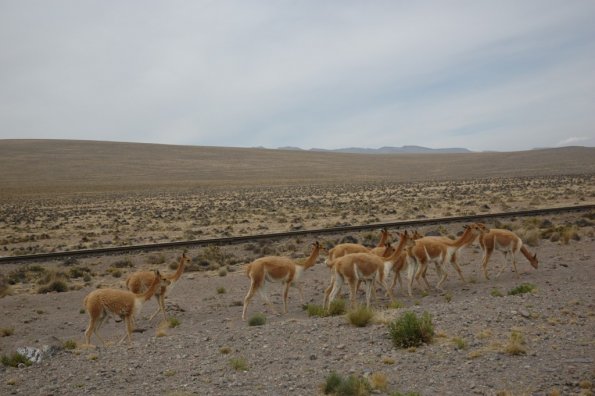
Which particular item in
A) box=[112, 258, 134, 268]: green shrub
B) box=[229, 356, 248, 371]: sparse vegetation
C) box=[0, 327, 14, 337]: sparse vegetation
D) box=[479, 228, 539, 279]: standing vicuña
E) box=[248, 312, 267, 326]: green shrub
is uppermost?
box=[479, 228, 539, 279]: standing vicuña

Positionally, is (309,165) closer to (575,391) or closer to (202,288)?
(202,288)

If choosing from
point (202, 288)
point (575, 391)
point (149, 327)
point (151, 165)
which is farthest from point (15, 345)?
point (151, 165)

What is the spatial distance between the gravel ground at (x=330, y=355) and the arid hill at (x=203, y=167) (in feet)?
202

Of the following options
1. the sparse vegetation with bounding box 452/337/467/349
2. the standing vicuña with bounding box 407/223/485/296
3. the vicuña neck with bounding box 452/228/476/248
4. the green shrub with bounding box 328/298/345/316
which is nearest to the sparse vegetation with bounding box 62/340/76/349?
the green shrub with bounding box 328/298/345/316

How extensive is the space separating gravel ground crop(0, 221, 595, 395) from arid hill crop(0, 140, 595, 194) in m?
61.6

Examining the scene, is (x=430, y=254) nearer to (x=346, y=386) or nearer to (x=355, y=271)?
(x=355, y=271)

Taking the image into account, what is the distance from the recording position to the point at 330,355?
7.58 m

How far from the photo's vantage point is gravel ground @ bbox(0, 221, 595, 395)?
6438 millimetres

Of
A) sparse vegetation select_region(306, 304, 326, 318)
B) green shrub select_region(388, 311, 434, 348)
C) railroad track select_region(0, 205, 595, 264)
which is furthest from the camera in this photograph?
railroad track select_region(0, 205, 595, 264)

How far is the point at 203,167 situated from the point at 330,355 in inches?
3794

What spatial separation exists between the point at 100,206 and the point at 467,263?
118 feet

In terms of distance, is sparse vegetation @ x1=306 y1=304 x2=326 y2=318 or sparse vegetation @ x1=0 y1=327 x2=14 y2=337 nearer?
sparse vegetation @ x1=306 y1=304 x2=326 y2=318

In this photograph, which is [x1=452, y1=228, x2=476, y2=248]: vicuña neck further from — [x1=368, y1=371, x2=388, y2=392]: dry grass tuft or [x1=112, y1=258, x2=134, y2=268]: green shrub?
[x1=112, y1=258, x2=134, y2=268]: green shrub

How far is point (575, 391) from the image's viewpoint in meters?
5.85
